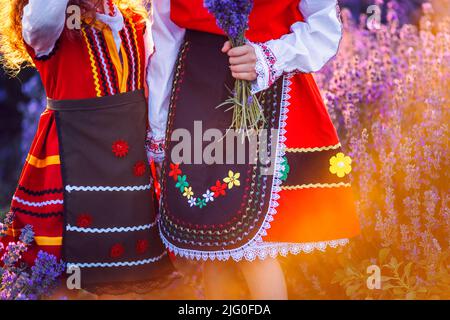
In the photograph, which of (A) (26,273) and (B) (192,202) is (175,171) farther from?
(A) (26,273)

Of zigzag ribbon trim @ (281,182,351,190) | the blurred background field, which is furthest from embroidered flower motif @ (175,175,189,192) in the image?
the blurred background field

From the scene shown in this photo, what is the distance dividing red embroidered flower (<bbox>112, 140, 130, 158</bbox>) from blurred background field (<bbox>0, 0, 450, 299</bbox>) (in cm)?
65

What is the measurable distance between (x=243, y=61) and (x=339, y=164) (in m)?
0.48

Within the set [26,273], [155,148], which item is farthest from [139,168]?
[26,273]

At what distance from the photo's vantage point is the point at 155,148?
2443 mm

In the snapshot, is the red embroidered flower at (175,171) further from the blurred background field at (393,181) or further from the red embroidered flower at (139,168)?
the blurred background field at (393,181)

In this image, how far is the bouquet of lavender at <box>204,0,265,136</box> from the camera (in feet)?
6.48

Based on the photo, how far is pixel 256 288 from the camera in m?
2.25

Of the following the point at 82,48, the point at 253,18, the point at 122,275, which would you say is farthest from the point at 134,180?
the point at 253,18

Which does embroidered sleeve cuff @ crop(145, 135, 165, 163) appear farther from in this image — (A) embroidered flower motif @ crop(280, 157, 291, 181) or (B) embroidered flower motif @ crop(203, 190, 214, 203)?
(A) embroidered flower motif @ crop(280, 157, 291, 181)

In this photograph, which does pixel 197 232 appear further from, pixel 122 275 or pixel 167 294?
pixel 167 294

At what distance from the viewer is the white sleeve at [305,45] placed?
2.12 m

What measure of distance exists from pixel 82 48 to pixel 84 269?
2.58ft
